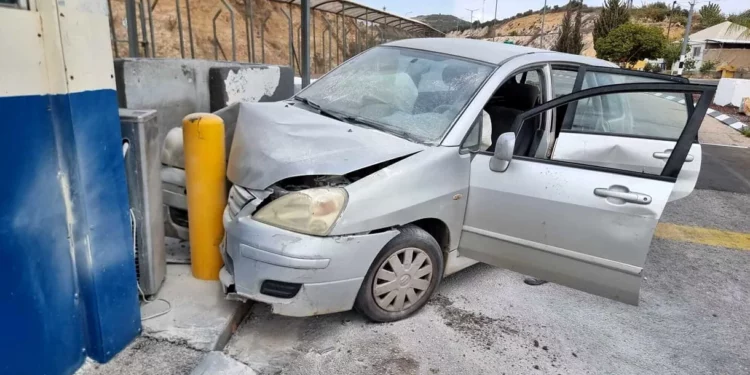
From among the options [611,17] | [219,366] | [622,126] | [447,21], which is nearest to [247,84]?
[219,366]


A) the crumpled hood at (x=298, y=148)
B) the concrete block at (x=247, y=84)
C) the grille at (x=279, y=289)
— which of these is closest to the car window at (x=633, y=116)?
the crumpled hood at (x=298, y=148)

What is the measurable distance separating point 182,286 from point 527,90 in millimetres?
3094

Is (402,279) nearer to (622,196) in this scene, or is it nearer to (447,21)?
(622,196)

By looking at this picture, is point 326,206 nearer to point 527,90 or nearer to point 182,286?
point 182,286

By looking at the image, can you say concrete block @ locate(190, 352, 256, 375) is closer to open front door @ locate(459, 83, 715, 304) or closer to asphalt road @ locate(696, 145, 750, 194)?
open front door @ locate(459, 83, 715, 304)

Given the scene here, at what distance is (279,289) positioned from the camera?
101 inches

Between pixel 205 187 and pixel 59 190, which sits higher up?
pixel 59 190

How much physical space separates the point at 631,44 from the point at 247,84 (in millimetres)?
27645

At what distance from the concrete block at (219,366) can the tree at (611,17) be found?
33.2m

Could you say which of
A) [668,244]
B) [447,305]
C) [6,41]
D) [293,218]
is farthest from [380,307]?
[668,244]

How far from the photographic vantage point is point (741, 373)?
2.78 m

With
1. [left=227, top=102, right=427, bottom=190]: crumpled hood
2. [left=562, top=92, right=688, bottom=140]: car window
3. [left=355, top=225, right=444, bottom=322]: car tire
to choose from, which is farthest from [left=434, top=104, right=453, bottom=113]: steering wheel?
[left=562, top=92, right=688, bottom=140]: car window

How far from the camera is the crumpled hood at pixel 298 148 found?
8.63 ft

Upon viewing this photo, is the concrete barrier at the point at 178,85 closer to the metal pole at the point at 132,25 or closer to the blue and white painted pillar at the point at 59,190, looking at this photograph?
the metal pole at the point at 132,25
